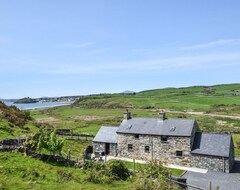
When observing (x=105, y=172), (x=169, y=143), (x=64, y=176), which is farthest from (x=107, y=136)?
(x=64, y=176)

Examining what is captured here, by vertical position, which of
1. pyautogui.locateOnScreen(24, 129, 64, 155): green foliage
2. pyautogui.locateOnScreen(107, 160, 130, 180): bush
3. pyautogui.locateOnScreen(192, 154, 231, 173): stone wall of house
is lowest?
pyautogui.locateOnScreen(192, 154, 231, 173): stone wall of house

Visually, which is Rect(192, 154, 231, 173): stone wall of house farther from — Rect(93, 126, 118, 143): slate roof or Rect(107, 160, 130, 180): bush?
Rect(107, 160, 130, 180): bush

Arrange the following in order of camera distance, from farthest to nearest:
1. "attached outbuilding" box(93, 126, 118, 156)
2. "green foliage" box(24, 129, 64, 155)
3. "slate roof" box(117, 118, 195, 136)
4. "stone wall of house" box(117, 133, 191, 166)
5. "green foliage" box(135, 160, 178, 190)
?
"attached outbuilding" box(93, 126, 118, 156), "slate roof" box(117, 118, 195, 136), "stone wall of house" box(117, 133, 191, 166), "green foliage" box(24, 129, 64, 155), "green foliage" box(135, 160, 178, 190)

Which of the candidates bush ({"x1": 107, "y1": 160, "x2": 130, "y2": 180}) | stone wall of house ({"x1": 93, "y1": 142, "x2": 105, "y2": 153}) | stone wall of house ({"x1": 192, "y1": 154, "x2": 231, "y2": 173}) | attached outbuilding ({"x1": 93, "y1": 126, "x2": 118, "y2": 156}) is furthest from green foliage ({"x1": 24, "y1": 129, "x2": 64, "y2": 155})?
stone wall of house ({"x1": 192, "y1": 154, "x2": 231, "y2": 173})

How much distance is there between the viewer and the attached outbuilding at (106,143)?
42406 mm

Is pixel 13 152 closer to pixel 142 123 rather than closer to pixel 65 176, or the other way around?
pixel 65 176

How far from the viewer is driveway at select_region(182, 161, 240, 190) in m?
26.9

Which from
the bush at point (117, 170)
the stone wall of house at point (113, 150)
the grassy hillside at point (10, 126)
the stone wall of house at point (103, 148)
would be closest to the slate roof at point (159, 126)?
the stone wall of house at point (113, 150)

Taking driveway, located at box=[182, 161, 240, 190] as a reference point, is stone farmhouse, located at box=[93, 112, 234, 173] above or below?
above

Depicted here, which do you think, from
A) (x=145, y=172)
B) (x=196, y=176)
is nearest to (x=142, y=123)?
(x=196, y=176)

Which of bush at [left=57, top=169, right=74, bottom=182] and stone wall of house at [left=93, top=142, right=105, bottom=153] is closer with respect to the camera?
bush at [left=57, top=169, right=74, bottom=182]

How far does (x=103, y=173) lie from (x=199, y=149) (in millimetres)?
17022

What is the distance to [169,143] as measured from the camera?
37.7 metres

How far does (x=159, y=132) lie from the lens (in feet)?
127
